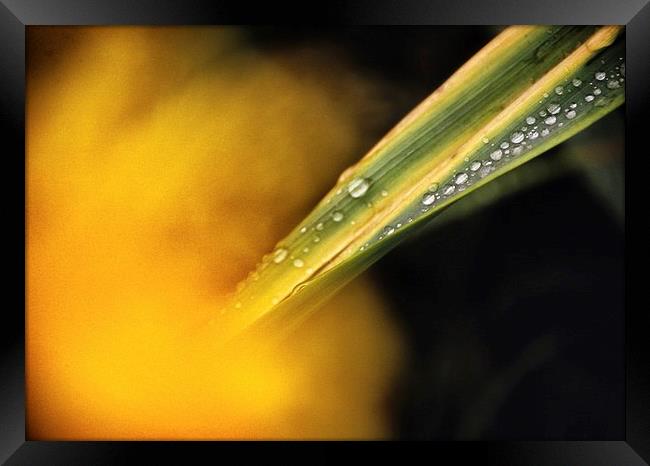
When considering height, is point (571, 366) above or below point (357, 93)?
below

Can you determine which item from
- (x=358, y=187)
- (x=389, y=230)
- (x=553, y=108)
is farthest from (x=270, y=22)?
(x=553, y=108)

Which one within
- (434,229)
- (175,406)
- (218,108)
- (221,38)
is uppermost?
(221,38)

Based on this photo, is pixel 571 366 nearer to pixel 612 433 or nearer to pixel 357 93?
pixel 612 433

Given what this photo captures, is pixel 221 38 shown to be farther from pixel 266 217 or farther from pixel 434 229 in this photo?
pixel 434 229

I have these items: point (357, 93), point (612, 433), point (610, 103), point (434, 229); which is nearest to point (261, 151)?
point (357, 93)

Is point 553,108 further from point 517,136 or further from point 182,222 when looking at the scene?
point 182,222

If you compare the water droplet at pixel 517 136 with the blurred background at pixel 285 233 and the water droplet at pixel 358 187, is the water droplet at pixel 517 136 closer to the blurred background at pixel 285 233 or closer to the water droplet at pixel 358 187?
the blurred background at pixel 285 233
